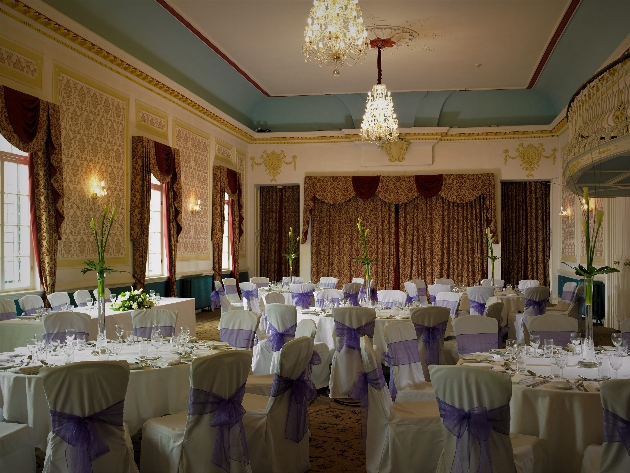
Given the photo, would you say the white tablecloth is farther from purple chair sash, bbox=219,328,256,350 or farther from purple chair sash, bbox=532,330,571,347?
purple chair sash, bbox=532,330,571,347

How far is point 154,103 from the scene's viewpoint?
10.6 metres

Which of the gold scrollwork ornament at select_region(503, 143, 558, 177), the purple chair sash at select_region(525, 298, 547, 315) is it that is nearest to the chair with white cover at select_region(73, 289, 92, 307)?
the purple chair sash at select_region(525, 298, 547, 315)

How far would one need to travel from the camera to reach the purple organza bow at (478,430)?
3045 mm

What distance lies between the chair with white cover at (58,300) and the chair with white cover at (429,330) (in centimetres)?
430

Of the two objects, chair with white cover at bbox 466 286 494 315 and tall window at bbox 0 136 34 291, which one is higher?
tall window at bbox 0 136 34 291

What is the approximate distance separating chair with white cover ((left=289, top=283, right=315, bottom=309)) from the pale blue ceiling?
462cm

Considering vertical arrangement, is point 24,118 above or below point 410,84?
below

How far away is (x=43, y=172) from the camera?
7.61m

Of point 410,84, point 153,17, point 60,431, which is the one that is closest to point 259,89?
point 410,84

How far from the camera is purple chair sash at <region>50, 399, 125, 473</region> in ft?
10.1

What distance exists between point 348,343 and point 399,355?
1208 millimetres

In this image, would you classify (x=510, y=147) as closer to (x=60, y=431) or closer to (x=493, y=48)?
(x=493, y=48)

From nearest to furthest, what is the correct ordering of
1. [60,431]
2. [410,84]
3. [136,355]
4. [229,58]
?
[60,431] → [136,355] → [229,58] → [410,84]

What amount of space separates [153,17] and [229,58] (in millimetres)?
2466
